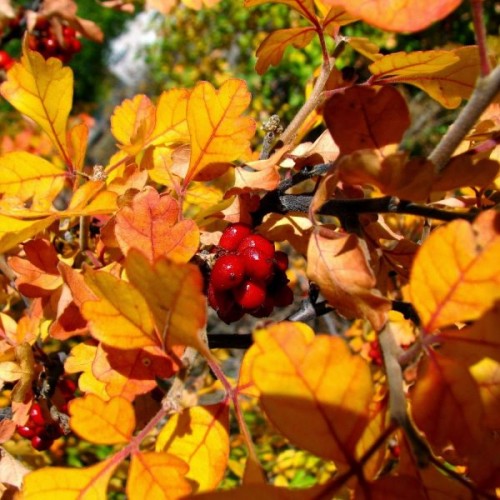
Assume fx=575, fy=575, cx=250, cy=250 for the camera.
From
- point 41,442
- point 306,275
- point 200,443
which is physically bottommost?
point 41,442

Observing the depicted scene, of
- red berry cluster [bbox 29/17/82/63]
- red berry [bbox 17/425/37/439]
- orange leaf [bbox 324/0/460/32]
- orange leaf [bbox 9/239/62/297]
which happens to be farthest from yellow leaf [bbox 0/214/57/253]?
red berry cluster [bbox 29/17/82/63]

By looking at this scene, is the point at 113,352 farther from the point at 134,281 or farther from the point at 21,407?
the point at 21,407

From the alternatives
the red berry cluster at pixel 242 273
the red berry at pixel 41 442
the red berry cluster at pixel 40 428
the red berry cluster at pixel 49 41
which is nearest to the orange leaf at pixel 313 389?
the red berry cluster at pixel 242 273

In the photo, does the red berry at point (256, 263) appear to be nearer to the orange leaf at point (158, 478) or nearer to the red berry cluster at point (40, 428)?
the orange leaf at point (158, 478)

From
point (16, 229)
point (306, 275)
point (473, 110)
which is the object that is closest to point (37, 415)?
point (16, 229)

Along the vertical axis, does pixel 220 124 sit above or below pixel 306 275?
above

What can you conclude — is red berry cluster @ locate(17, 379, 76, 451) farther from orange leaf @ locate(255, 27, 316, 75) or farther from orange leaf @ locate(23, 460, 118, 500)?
orange leaf @ locate(255, 27, 316, 75)

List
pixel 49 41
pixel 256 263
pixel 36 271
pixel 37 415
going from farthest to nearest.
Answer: pixel 49 41 < pixel 37 415 < pixel 36 271 < pixel 256 263

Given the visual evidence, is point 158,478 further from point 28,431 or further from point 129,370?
→ point 28,431
